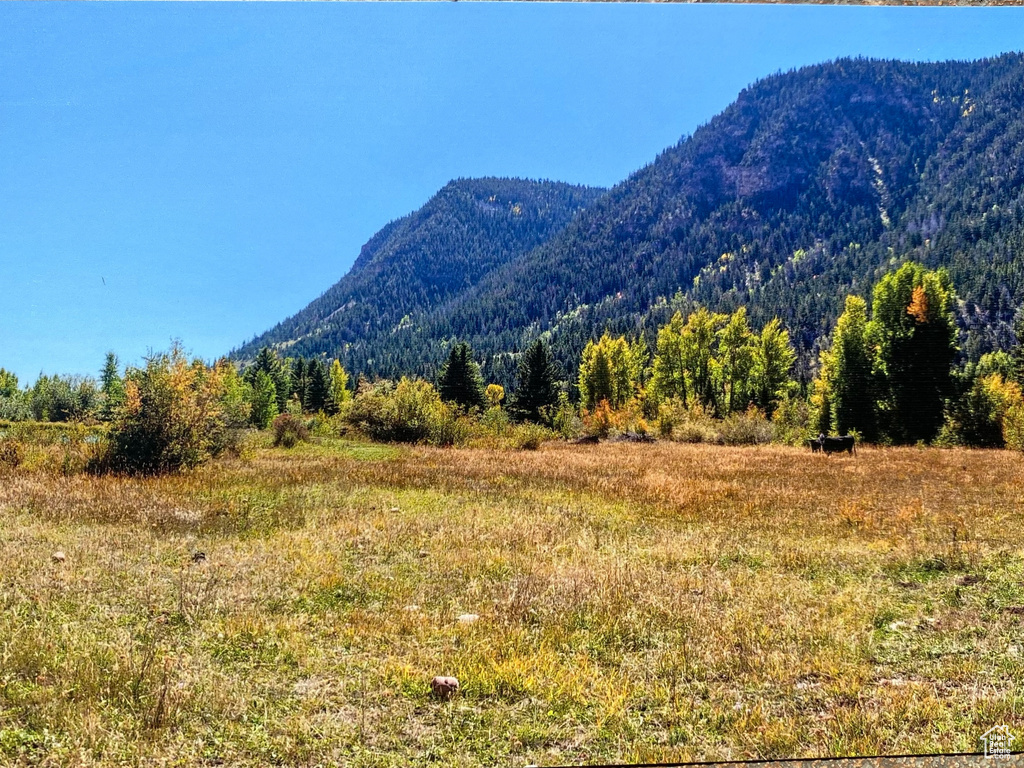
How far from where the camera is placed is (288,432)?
27531 mm

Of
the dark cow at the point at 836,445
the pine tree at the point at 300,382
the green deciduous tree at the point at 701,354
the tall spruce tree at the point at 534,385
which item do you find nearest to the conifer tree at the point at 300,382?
the pine tree at the point at 300,382

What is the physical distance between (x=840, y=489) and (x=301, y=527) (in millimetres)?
12010

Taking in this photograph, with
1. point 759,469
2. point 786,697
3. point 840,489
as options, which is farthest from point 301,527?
point 759,469

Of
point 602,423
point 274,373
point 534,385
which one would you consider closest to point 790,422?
point 602,423

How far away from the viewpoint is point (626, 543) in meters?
7.24

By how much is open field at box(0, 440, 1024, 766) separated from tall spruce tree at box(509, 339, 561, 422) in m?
42.0

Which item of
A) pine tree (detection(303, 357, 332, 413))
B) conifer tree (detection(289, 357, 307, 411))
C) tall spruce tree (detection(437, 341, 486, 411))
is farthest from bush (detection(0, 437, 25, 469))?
conifer tree (detection(289, 357, 307, 411))

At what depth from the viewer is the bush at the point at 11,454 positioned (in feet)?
43.5

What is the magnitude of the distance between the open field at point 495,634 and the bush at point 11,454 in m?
6.05

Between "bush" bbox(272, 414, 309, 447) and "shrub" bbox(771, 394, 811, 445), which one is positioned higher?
"bush" bbox(272, 414, 309, 447)

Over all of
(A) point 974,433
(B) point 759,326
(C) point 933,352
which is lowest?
(A) point 974,433

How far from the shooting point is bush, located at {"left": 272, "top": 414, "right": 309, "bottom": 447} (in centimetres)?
2655

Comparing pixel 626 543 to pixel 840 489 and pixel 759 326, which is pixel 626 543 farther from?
pixel 759 326

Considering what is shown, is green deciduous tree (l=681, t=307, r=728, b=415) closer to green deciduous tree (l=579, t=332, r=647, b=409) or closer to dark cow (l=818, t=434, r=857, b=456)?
green deciduous tree (l=579, t=332, r=647, b=409)
